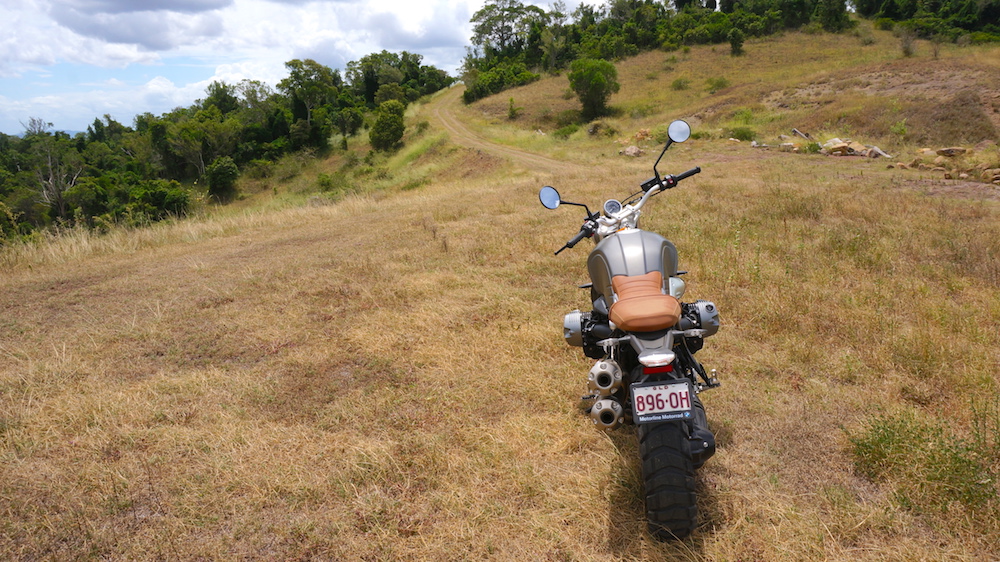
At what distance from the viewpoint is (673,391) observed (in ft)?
8.49

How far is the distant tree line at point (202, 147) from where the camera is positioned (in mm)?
41156

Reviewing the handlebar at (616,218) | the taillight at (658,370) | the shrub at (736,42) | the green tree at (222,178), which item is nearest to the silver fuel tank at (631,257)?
the handlebar at (616,218)

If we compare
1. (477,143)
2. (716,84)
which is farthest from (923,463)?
(716,84)

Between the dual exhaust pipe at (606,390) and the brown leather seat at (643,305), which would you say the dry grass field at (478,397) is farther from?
the brown leather seat at (643,305)

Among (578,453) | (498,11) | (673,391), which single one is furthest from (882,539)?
(498,11)

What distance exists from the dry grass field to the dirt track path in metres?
12.4

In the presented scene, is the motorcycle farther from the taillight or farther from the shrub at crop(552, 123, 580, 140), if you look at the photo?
the shrub at crop(552, 123, 580, 140)

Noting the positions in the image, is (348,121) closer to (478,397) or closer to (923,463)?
(478,397)

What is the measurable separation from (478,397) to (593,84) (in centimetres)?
3586

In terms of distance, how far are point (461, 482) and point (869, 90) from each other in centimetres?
3134

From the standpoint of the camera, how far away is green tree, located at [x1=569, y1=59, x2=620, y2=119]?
121 feet

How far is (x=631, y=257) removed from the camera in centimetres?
312

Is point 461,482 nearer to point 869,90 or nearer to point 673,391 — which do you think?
point 673,391

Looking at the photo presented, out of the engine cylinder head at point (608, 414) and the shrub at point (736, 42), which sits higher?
the shrub at point (736, 42)
